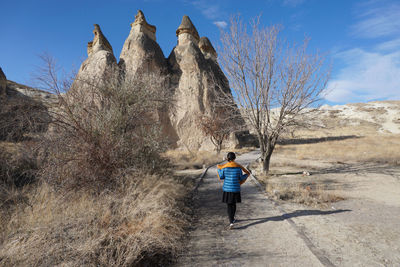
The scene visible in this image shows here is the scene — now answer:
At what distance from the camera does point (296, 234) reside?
3.79 m

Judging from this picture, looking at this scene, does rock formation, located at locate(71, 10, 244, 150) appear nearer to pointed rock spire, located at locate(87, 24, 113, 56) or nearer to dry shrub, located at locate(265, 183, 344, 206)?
pointed rock spire, located at locate(87, 24, 113, 56)

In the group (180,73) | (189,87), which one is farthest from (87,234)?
(180,73)

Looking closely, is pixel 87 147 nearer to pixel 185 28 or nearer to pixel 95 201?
pixel 95 201

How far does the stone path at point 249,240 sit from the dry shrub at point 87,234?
0.44m

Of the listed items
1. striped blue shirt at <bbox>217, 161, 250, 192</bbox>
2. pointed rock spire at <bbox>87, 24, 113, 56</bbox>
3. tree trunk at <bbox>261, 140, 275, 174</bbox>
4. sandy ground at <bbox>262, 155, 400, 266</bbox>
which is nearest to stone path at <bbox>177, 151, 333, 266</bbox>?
sandy ground at <bbox>262, 155, 400, 266</bbox>

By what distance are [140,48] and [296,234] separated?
91.0 ft

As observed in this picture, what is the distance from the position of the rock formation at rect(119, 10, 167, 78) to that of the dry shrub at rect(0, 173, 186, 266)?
23.7 m

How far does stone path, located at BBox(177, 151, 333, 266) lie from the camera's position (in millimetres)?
3012

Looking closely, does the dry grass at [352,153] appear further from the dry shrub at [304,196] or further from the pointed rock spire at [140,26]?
the pointed rock spire at [140,26]

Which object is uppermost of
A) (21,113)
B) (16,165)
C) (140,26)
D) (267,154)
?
(140,26)

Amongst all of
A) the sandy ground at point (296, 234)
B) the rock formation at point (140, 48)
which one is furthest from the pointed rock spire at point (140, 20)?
the sandy ground at point (296, 234)

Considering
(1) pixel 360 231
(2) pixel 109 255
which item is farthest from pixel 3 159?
(1) pixel 360 231

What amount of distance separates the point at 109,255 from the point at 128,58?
27.8m

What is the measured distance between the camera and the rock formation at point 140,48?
26.5 metres
